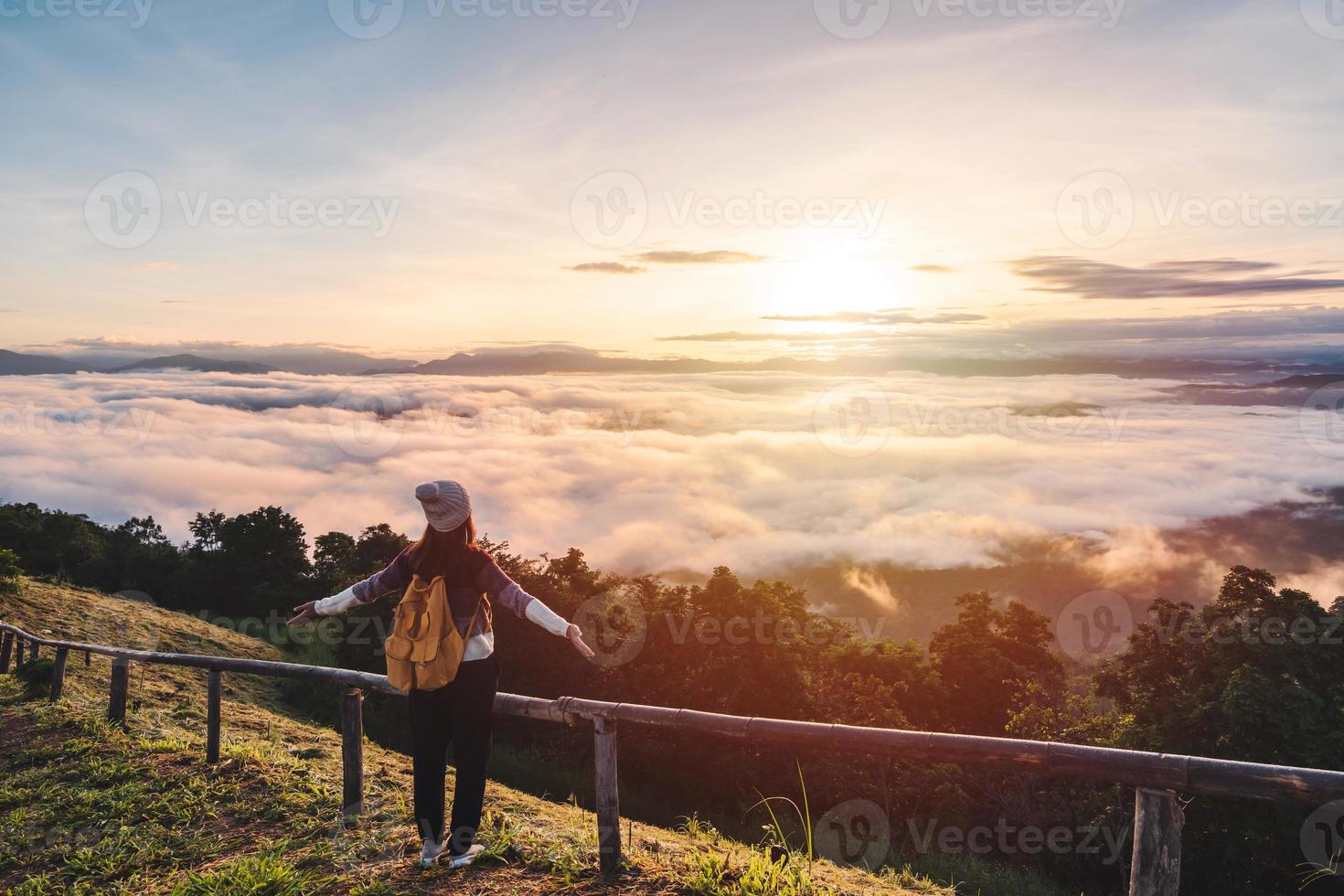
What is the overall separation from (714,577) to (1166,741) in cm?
1626

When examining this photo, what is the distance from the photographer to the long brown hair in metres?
4.62

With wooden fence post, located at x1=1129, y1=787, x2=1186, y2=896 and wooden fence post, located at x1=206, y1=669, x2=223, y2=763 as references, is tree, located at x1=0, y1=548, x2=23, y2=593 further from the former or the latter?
wooden fence post, located at x1=1129, y1=787, x2=1186, y2=896

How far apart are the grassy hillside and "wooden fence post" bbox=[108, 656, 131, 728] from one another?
205mm

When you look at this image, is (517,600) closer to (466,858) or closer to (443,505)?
(443,505)

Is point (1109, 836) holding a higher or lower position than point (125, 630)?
lower

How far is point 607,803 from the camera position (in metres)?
4.71

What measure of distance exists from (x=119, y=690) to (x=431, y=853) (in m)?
5.77

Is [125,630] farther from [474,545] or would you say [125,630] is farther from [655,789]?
[474,545]

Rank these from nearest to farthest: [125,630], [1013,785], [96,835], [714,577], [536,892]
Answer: [536,892] < [96,835] < [125,630] < [1013,785] < [714,577]

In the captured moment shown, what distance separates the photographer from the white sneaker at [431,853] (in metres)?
4.81

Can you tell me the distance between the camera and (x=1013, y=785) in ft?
79.0

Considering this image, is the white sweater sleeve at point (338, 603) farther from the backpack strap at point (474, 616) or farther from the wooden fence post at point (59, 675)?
the wooden fence post at point (59, 675)

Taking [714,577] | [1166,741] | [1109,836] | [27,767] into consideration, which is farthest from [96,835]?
[714,577]

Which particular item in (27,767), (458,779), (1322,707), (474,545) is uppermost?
(474,545)
